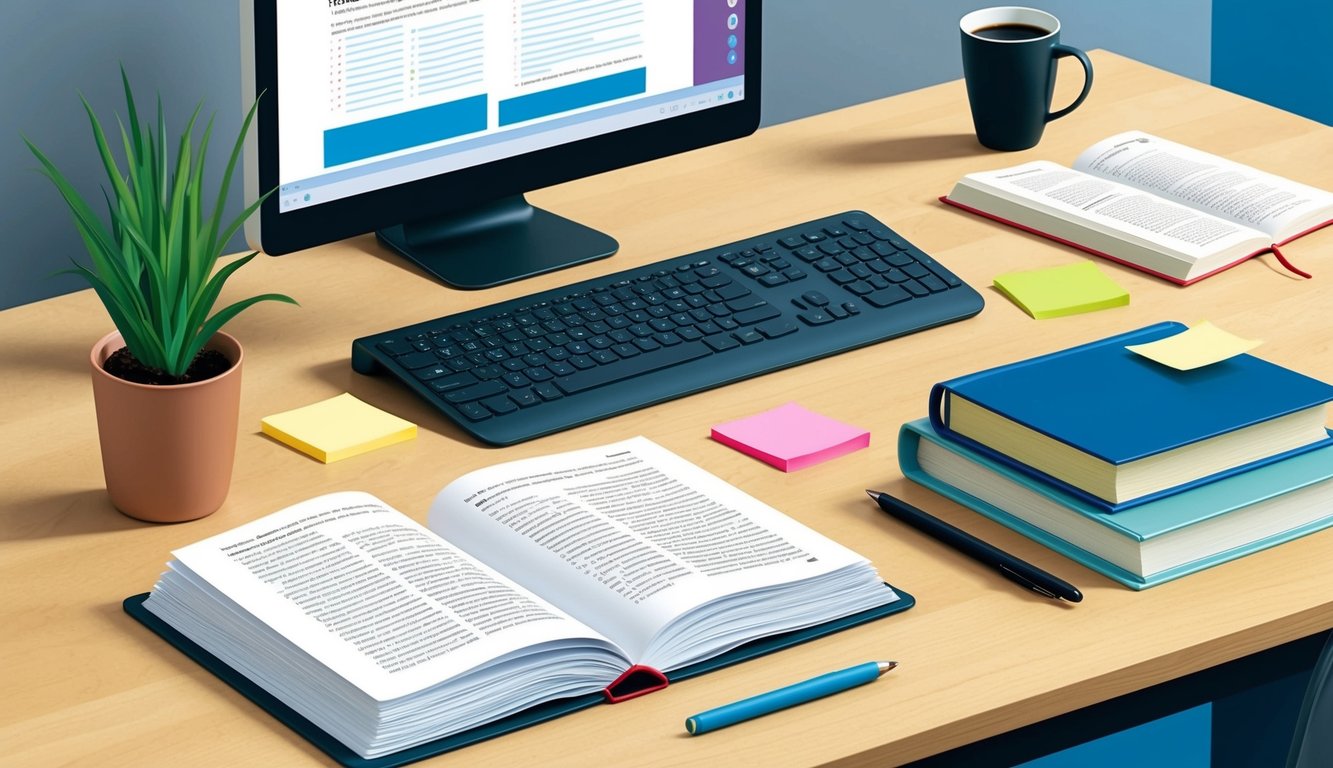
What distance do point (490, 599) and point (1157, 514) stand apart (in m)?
0.42

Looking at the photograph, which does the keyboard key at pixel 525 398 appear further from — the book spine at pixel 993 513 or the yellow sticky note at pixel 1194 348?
the yellow sticky note at pixel 1194 348

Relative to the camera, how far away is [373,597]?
1.06 metres

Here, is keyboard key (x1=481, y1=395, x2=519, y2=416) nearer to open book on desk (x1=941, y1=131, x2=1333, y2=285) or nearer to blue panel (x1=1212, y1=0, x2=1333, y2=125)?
open book on desk (x1=941, y1=131, x2=1333, y2=285)

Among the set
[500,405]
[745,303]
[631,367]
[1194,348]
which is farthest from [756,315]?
[1194,348]

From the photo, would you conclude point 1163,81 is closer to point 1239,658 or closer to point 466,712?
point 1239,658

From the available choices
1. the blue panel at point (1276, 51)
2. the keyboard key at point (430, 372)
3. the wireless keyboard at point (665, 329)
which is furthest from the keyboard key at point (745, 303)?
the blue panel at point (1276, 51)

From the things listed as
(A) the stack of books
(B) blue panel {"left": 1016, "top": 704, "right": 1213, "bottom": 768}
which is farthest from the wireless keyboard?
(B) blue panel {"left": 1016, "top": 704, "right": 1213, "bottom": 768}

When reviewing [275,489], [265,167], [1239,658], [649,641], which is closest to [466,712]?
[649,641]

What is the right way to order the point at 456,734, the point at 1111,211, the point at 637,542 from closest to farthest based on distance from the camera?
1. the point at 456,734
2. the point at 637,542
3. the point at 1111,211

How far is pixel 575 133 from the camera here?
1610 mm

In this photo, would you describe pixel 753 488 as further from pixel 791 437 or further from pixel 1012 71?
pixel 1012 71

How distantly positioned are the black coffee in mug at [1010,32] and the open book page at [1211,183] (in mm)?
136

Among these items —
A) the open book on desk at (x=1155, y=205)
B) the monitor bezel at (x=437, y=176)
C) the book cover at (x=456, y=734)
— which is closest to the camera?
the book cover at (x=456, y=734)

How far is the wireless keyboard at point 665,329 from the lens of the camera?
4.50 ft
